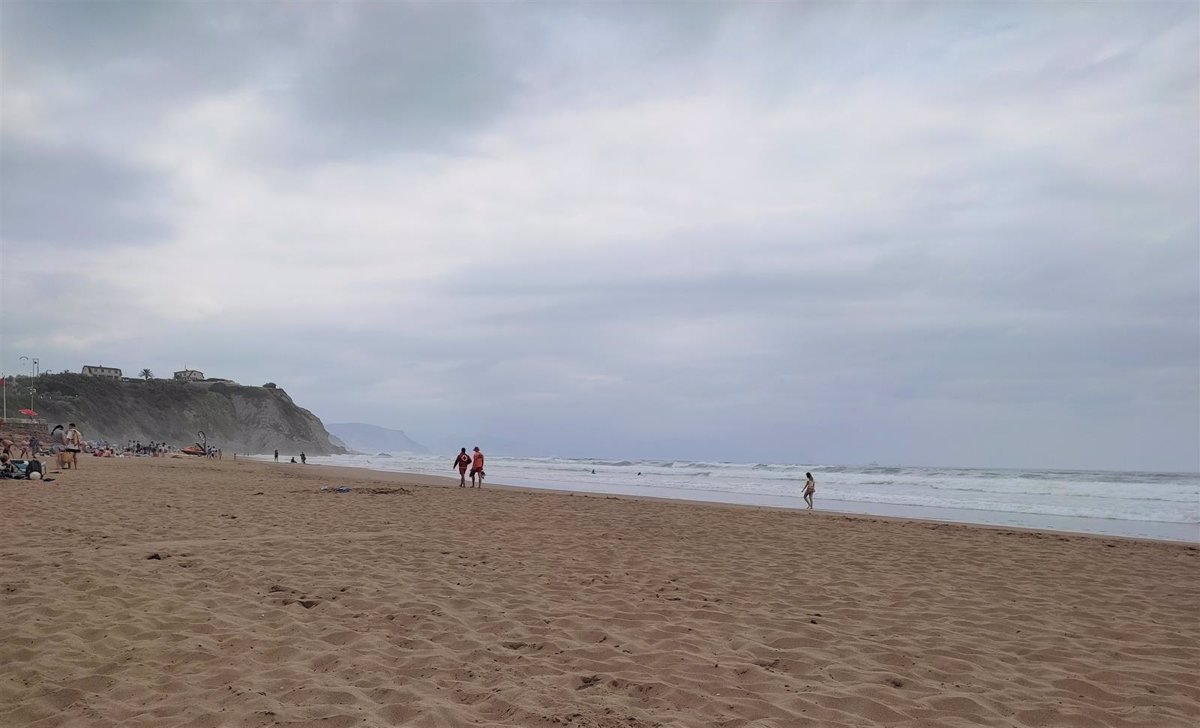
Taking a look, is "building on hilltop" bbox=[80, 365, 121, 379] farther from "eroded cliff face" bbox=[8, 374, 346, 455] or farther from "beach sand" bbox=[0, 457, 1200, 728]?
"beach sand" bbox=[0, 457, 1200, 728]

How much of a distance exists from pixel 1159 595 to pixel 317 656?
924 centimetres

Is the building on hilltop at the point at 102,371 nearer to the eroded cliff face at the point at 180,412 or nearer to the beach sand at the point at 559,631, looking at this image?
the eroded cliff face at the point at 180,412

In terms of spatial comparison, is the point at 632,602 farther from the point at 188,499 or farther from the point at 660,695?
the point at 188,499

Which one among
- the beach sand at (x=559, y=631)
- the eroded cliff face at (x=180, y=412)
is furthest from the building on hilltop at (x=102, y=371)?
the beach sand at (x=559, y=631)

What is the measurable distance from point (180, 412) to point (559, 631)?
121759 mm

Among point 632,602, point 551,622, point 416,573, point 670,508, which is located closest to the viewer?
point 551,622

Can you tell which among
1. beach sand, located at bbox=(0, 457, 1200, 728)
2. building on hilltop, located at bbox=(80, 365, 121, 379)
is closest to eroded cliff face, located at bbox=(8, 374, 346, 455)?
building on hilltop, located at bbox=(80, 365, 121, 379)

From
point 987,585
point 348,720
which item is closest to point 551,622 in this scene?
point 348,720

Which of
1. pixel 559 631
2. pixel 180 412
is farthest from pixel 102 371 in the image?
pixel 559 631

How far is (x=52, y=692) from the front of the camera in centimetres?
398

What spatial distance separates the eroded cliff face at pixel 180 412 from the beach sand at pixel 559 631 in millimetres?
100373

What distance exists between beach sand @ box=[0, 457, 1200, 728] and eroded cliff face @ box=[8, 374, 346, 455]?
3952 inches

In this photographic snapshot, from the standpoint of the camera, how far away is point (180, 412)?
108125 millimetres

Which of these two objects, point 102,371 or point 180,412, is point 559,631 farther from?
point 102,371
